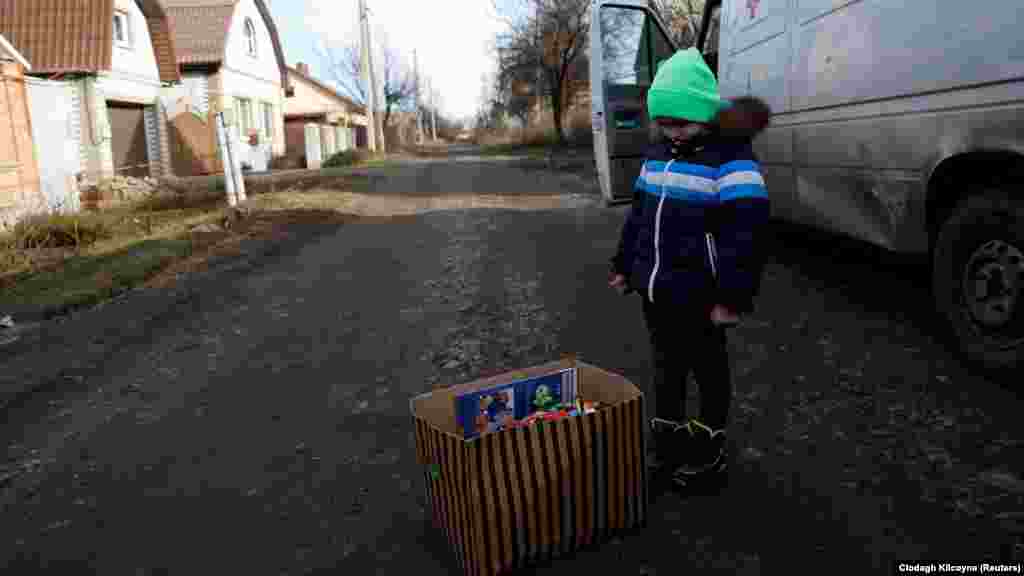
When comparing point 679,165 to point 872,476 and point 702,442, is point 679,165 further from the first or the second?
point 872,476

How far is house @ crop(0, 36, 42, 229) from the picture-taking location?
11602 mm

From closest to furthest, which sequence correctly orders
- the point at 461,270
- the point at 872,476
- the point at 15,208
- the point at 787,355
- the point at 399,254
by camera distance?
the point at 872,476 → the point at 787,355 → the point at 461,270 → the point at 399,254 → the point at 15,208

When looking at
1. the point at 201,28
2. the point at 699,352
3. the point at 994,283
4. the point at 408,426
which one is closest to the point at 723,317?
the point at 699,352

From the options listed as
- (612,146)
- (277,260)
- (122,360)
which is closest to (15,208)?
(277,260)

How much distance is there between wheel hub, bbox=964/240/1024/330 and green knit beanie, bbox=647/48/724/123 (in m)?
1.78

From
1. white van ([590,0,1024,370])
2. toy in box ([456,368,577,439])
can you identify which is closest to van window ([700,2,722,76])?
white van ([590,0,1024,370])

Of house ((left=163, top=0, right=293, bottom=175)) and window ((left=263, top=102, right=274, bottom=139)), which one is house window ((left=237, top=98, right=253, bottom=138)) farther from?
window ((left=263, top=102, right=274, bottom=139))

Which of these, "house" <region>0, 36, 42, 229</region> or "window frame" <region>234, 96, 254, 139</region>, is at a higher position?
"window frame" <region>234, 96, 254, 139</region>

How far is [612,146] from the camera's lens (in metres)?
7.39

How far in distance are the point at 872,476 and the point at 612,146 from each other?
4.98 metres

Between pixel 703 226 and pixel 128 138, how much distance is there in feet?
76.4

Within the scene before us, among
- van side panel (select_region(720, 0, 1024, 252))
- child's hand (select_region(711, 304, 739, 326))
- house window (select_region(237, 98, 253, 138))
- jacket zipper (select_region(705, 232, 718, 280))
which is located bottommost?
child's hand (select_region(711, 304, 739, 326))

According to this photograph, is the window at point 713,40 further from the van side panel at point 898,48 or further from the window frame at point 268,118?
the window frame at point 268,118

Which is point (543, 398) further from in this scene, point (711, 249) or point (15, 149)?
point (15, 149)
